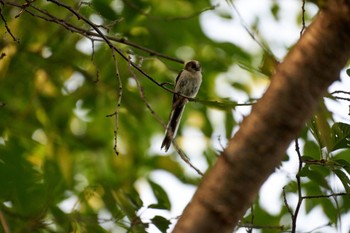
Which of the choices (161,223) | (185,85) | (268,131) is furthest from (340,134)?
(185,85)

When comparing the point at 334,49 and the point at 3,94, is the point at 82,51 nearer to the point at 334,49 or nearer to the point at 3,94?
the point at 3,94

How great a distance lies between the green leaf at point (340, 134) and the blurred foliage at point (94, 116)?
692 mm

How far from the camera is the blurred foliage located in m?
3.15

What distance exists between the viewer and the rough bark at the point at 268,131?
3.79 ft

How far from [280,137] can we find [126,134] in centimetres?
344

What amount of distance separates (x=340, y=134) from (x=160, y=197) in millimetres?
1035

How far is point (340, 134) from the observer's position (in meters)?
2.25

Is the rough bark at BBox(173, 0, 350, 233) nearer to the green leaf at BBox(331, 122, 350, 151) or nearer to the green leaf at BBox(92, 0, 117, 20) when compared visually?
the green leaf at BBox(331, 122, 350, 151)

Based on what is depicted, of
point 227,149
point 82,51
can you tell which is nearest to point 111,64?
point 82,51

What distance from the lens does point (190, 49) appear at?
17.0ft

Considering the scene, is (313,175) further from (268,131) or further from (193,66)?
(193,66)

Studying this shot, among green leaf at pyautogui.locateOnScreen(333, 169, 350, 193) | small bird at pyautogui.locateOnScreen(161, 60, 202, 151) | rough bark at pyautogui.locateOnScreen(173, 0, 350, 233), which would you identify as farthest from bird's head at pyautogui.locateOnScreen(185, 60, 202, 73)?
rough bark at pyautogui.locateOnScreen(173, 0, 350, 233)

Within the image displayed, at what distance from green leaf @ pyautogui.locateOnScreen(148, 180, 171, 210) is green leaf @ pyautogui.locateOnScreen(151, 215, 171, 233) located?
0.14 metres

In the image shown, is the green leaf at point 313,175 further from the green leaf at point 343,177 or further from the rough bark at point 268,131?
the rough bark at point 268,131
